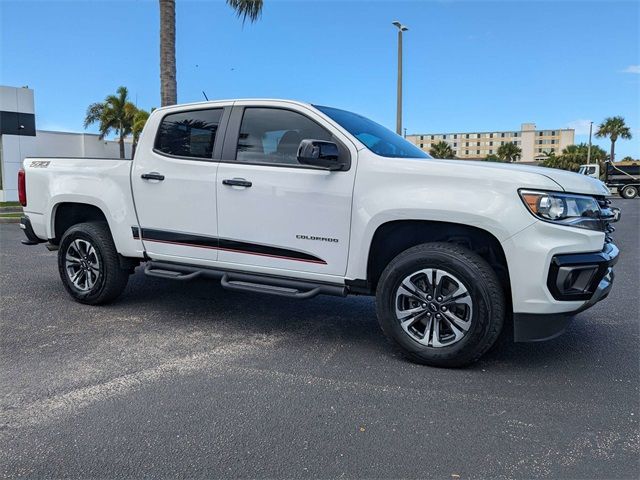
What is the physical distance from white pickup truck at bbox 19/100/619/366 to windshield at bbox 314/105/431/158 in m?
0.03

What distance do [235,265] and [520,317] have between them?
2.29m

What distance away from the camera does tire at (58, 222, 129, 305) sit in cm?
512

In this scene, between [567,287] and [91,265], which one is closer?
[567,287]

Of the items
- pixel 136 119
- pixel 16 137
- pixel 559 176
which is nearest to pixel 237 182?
pixel 559 176

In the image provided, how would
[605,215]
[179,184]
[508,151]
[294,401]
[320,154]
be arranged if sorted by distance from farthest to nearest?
[508,151]
[179,184]
[320,154]
[605,215]
[294,401]

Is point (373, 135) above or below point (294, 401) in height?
above

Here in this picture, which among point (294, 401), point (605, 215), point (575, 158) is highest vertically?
point (575, 158)

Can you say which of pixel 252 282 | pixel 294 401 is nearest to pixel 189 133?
pixel 252 282

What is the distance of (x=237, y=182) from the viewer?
169 inches

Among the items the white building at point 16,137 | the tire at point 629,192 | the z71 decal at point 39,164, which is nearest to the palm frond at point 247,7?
the z71 decal at point 39,164

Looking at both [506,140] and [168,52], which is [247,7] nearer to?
[168,52]

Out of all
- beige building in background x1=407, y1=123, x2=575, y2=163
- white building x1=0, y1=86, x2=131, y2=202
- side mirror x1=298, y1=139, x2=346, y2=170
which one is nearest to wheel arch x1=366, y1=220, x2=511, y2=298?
side mirror x1=298, y1=139, x2=346, y2=170

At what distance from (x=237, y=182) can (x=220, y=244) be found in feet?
1.87

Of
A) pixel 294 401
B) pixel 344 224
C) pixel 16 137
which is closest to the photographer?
pixel 294 401
